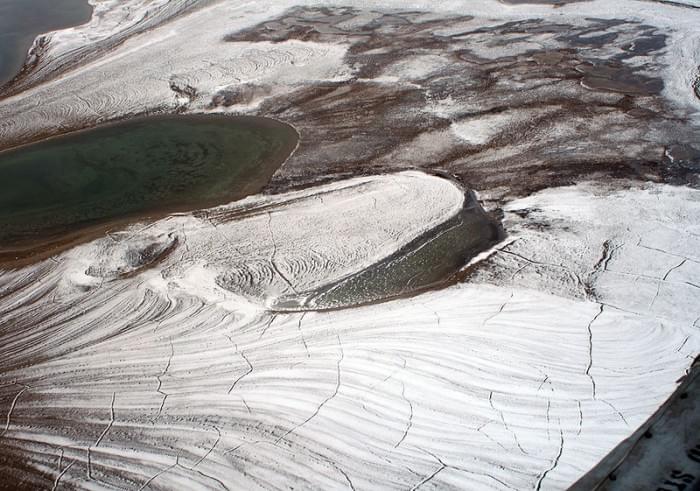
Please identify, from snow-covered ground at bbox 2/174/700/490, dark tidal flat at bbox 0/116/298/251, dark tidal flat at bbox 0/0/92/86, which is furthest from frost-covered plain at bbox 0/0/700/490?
dark tidal flat at bbox 0/0/92/86

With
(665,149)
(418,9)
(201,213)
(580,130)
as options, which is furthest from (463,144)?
(418,9)

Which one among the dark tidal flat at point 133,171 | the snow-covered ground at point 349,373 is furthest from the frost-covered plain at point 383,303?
the dark tidal flat at point 133,171

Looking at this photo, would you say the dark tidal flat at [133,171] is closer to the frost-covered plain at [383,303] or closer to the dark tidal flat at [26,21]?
the frost-covered plain at [383,303]

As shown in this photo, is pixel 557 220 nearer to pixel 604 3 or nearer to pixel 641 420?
pixel 641 420

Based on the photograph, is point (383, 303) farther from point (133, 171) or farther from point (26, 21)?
point (26, 21)

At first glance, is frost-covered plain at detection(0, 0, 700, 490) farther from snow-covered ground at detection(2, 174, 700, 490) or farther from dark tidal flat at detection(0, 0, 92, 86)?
dark tidal flat at detection(0, 0, 92, 86)

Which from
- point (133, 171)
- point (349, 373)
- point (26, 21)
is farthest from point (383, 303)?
point (26, 21)
